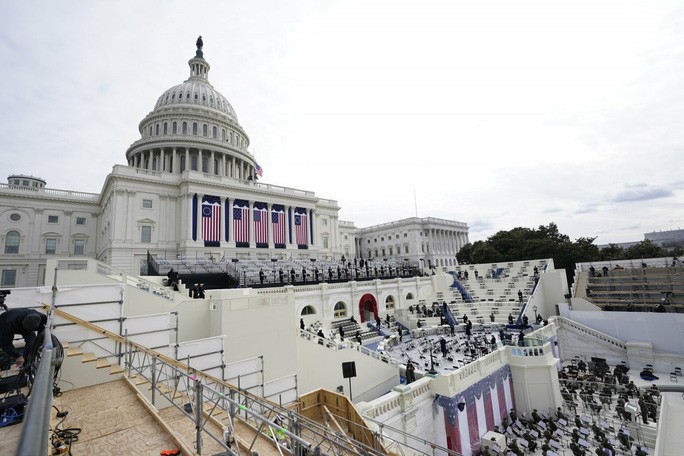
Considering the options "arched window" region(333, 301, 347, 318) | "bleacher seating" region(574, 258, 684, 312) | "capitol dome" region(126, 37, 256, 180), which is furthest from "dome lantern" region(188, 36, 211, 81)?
"bleacher seating" region(574, 258, 684, 312)

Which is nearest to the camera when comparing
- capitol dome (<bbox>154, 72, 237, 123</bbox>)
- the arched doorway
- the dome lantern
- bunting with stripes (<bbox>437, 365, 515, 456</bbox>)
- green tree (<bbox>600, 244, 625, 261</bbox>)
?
bunting with stripes (<bbox>437, 365, 515, 456</bbox>)

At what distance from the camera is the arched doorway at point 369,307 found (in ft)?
111

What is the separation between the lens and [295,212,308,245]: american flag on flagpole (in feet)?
170

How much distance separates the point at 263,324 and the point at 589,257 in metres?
55.3

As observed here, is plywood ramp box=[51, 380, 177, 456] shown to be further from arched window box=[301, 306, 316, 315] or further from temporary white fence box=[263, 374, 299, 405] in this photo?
arched window box=[301, 306, 316, 315]

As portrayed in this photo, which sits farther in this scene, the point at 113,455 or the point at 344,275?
the point at 344,275

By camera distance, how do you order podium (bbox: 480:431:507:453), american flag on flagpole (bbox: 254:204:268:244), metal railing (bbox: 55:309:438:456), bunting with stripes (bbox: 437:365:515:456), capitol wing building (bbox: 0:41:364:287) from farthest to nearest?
american flag on flagpole (bbox: 254:204:268:244) < capitol wing building (bbox: 0:41:364:287) < podium (bbox: 480:431:507:453) < bunting with stripes (bbox: 437:365:515:456) < metal railing (bbox: 55:309:438:456)

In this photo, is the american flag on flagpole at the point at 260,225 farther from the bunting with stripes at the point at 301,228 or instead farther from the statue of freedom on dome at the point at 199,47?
the statue of freedom on dome at the point at 199,47

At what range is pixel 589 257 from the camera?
50.8 m

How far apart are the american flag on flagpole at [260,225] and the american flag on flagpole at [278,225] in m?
1.14

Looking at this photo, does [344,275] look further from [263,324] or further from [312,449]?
[312,449]

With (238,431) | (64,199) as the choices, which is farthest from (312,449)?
(64,199)

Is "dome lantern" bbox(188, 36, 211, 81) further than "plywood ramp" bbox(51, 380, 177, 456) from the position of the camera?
Yes

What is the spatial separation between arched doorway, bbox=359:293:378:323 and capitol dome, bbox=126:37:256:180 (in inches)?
1375
